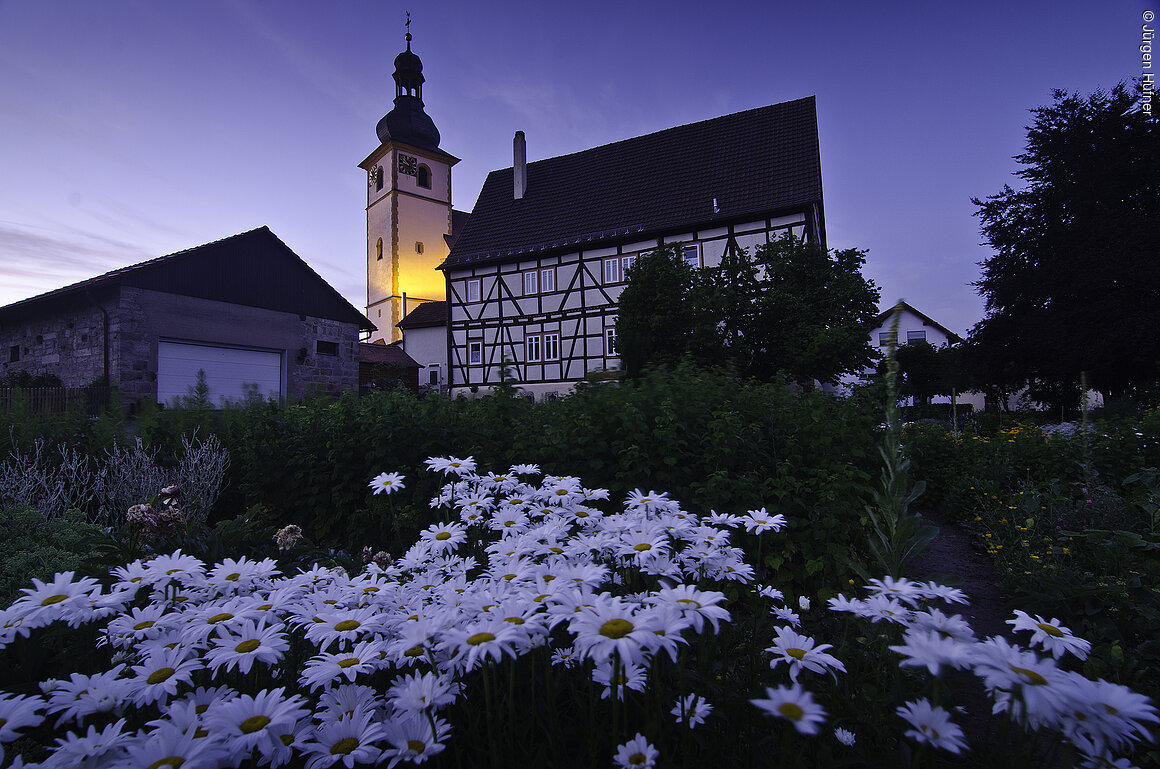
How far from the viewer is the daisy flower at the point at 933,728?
82cm

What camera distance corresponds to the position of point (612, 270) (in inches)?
840

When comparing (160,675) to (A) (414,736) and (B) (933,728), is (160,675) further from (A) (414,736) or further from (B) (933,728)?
(B) (933,728)

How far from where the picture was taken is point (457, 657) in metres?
1.07

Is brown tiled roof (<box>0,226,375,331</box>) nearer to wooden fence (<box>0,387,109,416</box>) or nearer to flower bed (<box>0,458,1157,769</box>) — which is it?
wooden fence (<box>0,387,109,416</box>)

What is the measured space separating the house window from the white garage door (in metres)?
11.8

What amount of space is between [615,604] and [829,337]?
13.9 m

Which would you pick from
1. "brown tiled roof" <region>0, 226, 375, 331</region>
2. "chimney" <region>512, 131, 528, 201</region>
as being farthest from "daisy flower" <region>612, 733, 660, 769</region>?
"chimney" <region>512, 131, 528, 201</region>

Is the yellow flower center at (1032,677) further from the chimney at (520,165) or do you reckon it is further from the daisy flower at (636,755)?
the chimney at (520,165)

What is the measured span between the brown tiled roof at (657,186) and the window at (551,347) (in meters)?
3.68

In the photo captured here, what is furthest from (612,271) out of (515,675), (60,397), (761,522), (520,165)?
(515,675)

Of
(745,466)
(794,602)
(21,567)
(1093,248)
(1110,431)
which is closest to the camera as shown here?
(21,567)

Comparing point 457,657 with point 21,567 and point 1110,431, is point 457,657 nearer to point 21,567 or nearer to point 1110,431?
point 21,567

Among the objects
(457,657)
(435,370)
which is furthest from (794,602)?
(435,370)

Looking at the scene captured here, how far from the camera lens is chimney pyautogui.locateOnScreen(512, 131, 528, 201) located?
82.6ft
